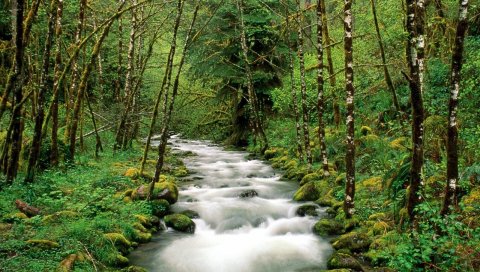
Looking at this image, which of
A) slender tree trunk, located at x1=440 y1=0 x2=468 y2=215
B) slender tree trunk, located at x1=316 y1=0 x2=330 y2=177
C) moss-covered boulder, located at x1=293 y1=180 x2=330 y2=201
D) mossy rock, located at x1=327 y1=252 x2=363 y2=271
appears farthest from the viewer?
moss-covered boulder, located at x1=293 y1=180 x2=330 y2=201

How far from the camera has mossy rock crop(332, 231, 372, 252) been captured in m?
8.50

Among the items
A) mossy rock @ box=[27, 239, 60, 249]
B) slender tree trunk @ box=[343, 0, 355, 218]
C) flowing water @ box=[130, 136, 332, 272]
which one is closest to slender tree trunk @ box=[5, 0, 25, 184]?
mossy rock @ box=[27, 239, 60, 249]

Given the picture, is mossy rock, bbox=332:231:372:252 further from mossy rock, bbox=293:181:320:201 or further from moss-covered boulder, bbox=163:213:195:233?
moss-covered boulder, bbox=163:213:195:233

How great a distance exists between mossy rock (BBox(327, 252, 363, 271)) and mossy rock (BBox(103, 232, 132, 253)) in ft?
14.5

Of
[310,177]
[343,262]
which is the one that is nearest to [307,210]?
[310,177]

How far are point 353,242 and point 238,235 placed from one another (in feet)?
10.6

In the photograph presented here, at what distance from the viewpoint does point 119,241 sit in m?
8.54

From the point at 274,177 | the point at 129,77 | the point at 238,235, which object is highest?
the point at 129,77

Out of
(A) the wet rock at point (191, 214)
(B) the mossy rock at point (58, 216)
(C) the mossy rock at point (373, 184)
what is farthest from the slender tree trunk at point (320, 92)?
(B) the mossy rock at point (58, 216)

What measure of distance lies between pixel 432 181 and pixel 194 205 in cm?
684

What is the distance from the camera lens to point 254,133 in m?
22.9

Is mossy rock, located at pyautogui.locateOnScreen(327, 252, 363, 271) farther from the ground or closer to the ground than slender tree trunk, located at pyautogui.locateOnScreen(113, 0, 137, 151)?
closer to the ground

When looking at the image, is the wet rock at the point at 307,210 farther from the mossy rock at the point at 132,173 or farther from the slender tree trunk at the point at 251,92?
the slender tree trunk at the point at 251,92

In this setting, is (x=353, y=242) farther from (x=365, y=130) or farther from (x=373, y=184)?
(x=365, y=130)
